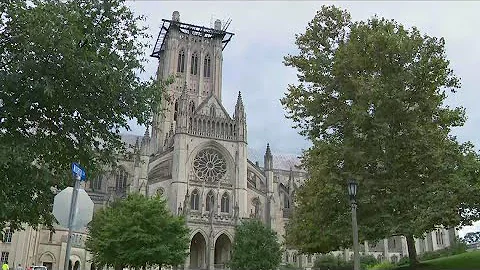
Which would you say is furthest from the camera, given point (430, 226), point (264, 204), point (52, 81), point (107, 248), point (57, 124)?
point (264, 204)

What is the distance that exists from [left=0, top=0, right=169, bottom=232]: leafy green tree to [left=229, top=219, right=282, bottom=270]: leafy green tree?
32.3 m

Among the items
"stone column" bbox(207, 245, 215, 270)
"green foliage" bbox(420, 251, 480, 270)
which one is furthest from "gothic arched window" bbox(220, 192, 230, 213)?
"green foliage" bbox(420, 251, 480, 270)

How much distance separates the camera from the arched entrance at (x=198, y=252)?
173 feet

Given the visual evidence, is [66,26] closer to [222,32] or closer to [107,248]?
[107,248]

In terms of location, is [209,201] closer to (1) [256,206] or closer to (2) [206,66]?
(1) [256,206]

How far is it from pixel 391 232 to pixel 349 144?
4.04 metres

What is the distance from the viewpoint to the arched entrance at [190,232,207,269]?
173 feet

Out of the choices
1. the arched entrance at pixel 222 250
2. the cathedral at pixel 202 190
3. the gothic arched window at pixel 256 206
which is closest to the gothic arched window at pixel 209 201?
the cathedral at pixel 202 190

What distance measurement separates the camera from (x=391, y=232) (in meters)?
17.7

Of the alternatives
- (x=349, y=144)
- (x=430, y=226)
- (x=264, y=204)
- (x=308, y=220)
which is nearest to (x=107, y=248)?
(x=308, y=220)

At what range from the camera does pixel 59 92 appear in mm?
12289

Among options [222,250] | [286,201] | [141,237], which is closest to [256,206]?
[222,250]

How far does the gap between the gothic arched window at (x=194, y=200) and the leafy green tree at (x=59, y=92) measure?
40.9 metres

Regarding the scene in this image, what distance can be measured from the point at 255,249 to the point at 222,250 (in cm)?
1020
